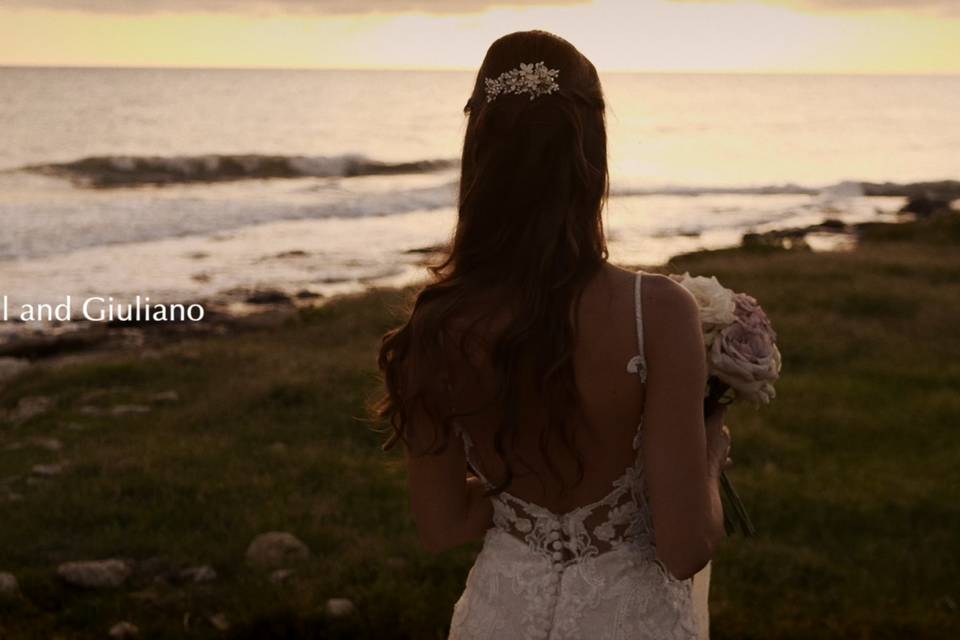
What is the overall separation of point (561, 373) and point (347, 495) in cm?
621

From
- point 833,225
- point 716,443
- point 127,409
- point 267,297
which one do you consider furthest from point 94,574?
point 833,225

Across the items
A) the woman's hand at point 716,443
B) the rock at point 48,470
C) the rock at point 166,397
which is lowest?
the rock at point 166,397

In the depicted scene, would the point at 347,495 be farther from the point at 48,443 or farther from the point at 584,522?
the point at 584,522

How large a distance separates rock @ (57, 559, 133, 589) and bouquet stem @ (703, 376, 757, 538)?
4668 millimetres

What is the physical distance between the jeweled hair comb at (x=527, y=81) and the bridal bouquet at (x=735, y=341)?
1.98ft

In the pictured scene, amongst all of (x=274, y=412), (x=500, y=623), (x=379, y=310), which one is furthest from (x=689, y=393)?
(x=379, y=310)

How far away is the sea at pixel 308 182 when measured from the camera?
26.6 metres

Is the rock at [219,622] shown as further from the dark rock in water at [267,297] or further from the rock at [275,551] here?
the dark rock in water at [267,297]

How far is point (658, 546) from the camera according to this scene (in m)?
2.67

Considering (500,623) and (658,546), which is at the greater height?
(658,546)

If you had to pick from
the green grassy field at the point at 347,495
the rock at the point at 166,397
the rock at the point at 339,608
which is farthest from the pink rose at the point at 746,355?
the rock at the point at 166,397

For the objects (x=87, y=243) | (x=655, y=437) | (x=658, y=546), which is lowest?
(x=87, y=243)

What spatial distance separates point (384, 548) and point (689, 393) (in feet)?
16.7

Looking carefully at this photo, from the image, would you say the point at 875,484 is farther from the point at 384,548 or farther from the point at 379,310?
the point at 379,310
